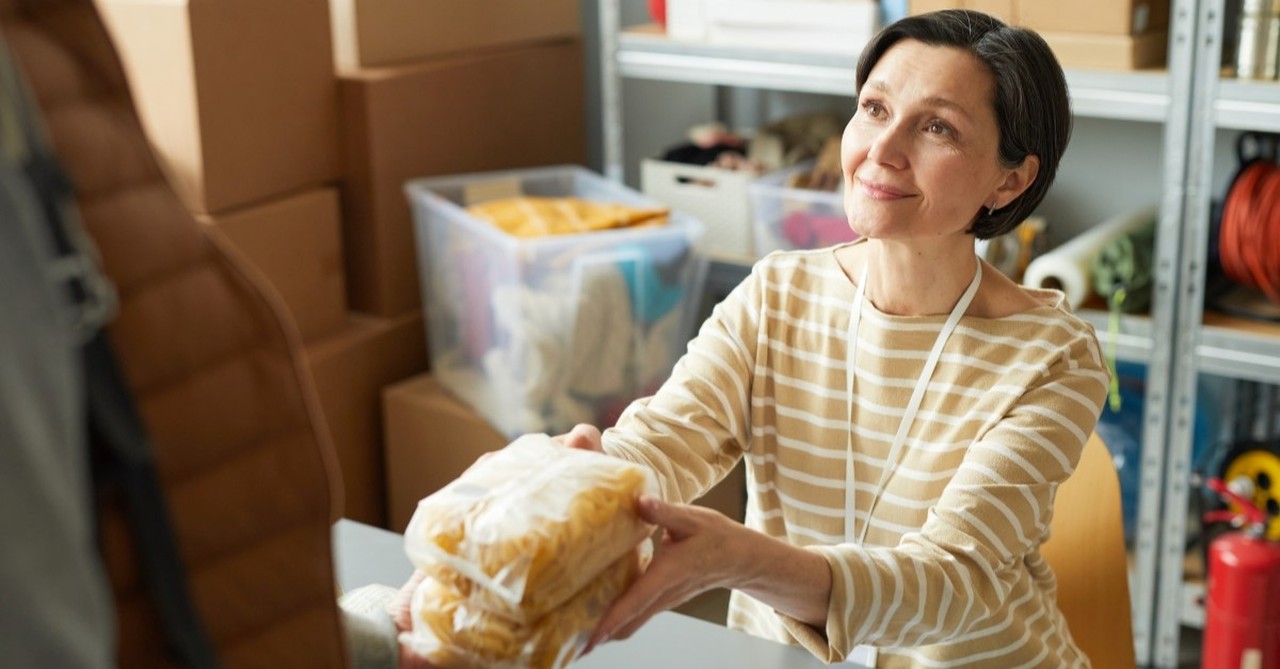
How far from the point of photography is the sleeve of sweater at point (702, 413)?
4.70 feet

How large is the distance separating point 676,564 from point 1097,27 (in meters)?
1.59

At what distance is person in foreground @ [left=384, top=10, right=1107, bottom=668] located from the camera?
1.33 meters

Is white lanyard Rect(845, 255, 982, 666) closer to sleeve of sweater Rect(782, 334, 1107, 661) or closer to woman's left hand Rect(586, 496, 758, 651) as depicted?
sleeve of sweater Rect(782, 334, 1107, 661)

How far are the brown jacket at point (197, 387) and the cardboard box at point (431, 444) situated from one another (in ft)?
6.50

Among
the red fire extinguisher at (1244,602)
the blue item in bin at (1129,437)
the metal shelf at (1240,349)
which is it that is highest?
the metal shelf at (1240,349)

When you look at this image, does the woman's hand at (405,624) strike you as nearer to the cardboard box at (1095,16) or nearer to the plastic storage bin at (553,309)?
the plastic storage bin at (553,309)

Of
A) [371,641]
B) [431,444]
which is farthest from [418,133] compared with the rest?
[371,641]

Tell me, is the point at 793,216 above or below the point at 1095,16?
below

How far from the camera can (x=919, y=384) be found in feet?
4.87

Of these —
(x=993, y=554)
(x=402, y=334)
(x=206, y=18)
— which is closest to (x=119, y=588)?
(x=993, y=554)

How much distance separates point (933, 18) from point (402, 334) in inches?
65.8

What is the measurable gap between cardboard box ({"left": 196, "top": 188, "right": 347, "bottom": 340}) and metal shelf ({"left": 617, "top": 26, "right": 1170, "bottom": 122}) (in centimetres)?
69

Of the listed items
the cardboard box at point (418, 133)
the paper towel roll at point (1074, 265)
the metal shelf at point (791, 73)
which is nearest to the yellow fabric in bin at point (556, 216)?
A: the cardboard box at point (418, 133)

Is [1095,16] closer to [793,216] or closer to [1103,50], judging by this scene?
[1103,50]
